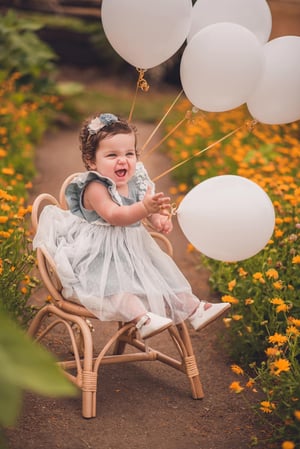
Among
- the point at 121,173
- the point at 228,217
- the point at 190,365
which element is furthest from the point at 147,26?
the point at 190,365

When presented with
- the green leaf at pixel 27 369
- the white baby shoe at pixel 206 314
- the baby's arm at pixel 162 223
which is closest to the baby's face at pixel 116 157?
the baby's arm at pixel 162 223

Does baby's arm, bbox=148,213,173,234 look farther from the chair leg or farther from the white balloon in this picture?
the white balloon

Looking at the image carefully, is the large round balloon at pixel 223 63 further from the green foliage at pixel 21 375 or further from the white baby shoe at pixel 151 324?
the green foliage at pixel 21 375

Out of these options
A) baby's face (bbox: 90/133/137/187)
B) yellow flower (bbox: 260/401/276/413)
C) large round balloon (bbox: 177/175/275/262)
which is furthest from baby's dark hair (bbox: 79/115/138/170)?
yellow flower (bbox: 260/401/276/413)

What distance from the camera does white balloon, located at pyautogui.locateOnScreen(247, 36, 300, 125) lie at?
249cm

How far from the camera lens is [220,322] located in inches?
134

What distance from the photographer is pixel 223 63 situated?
7.91 feet

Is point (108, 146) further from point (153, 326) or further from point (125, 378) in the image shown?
point (125, 378)

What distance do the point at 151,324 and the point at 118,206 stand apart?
0.46 meters

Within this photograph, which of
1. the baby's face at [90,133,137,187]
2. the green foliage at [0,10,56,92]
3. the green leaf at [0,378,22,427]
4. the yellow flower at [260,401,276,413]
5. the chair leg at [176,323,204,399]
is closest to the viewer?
the green leaf at [0,378,22,427]

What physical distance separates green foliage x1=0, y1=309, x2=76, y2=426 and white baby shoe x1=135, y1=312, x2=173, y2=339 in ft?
3.46

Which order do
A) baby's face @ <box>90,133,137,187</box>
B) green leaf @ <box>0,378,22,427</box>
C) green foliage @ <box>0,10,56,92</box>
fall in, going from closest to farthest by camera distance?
green leaf @ <box>0,378,22,427</box>, baby's face @ <box>90,133,137,187</box>, green foliage @ <box>0,10,56,92</box>

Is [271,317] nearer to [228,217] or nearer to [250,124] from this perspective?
[228,217]

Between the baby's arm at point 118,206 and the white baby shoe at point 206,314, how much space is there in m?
0.41
